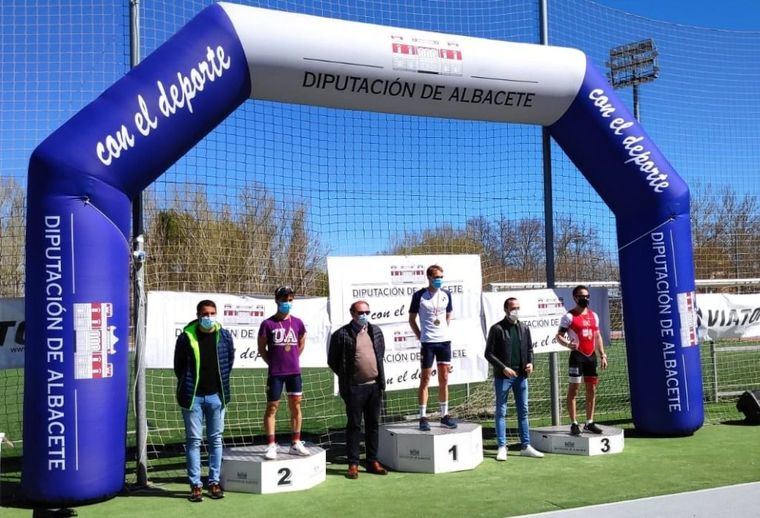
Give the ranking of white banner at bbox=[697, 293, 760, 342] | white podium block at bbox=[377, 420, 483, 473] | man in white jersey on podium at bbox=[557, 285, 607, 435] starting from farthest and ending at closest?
white banner at bbox=[697, 293, 760, 342] → man in white jersey on podium at bbox=[557, 285, 607, 435] → white podium block at bbox=[377, 420, 483, 473]

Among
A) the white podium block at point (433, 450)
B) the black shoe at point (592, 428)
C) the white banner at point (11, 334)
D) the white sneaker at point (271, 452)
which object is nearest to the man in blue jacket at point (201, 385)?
the white sneaker at point (271, 452)

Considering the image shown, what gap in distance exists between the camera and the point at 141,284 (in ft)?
21.6

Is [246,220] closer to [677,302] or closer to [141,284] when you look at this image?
[141,284]

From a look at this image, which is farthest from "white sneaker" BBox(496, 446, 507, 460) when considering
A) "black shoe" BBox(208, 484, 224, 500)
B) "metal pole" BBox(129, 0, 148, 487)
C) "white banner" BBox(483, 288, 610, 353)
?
"metal pole" BBox(129, 0, 148, 487)

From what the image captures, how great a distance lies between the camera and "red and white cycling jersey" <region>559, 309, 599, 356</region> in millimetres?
7539

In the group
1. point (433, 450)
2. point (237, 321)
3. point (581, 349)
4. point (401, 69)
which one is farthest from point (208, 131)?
point (581, 349)

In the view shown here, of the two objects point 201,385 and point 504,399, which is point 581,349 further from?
point 201,385

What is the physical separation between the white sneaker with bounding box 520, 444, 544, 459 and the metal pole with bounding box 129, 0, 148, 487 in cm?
374

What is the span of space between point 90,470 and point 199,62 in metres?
3.52

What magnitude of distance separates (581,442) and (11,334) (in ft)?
18.3

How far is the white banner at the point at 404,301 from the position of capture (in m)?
7.80

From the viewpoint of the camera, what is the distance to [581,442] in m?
7.38

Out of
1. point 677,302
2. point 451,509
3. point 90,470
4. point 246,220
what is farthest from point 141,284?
point 677,302

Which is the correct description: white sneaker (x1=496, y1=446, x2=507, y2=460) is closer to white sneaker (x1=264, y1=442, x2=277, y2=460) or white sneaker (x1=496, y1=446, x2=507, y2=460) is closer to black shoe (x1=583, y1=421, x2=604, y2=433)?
black shoe (x1=583, y1=421, x2=604, y2=433)
